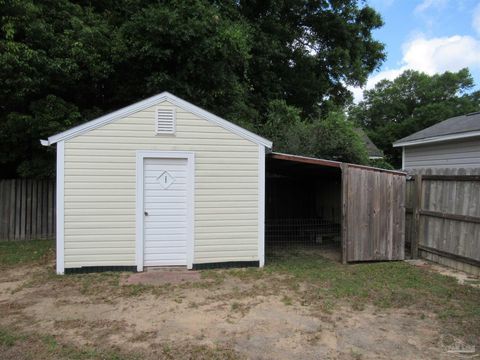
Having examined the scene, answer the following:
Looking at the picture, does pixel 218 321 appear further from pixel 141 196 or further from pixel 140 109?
pixel 140 109

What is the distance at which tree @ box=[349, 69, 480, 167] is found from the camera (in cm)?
3098

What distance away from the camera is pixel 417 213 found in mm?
7520

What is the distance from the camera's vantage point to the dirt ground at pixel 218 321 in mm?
3664

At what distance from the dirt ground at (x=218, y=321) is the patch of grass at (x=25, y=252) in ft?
5.41

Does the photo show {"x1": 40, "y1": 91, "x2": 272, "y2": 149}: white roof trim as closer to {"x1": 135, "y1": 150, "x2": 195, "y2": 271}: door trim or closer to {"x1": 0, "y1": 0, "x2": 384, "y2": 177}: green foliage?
{"x1": 135, "y1": 150, "x2": 195, "y2": 271}: door trim

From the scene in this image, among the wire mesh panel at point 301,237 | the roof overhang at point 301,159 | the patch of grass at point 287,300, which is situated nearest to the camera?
the patch of grass at point 287,300

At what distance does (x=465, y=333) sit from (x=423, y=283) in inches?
74.4

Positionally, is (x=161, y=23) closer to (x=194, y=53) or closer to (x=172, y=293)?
(x=194, y=53)

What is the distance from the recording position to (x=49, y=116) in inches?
350

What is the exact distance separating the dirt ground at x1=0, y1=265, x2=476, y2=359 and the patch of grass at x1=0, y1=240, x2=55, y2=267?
165 centimetres

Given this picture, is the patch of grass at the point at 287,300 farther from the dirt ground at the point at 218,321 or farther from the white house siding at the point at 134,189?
the white house siding at the point at 134,189

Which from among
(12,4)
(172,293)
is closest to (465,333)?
(172,293)

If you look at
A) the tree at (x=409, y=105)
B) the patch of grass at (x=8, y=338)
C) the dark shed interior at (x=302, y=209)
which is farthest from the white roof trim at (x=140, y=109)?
the tree at (x=409, y=105)

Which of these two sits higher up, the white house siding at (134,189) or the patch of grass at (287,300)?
the white house siding at (134,189)
